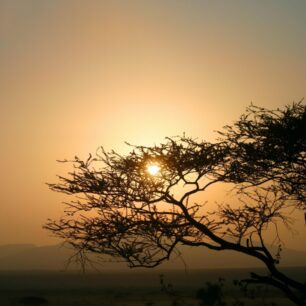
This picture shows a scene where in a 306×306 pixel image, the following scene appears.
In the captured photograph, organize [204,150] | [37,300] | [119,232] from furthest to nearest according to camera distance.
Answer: [37,300] → [204,150] → [119,232]

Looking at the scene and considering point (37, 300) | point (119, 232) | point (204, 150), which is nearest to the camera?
point (119, 232)

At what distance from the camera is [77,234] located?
36.4 feet

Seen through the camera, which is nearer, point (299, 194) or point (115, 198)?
point (115, 198)

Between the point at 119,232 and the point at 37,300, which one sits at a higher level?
the point at 37,300

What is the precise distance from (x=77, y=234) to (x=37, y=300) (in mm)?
30245

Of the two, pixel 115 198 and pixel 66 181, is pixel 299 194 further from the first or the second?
pixel 66 181

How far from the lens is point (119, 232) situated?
431 inches

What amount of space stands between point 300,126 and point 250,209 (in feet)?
7.04

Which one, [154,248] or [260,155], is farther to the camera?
[260,155]

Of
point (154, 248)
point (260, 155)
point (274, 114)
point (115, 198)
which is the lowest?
point (154, 248)

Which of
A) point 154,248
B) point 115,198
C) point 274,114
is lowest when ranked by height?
point 154,248

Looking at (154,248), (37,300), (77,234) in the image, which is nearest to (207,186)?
(154,248)

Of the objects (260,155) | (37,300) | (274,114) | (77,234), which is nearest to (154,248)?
(77,234)

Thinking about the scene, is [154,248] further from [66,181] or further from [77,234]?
[66,181]
